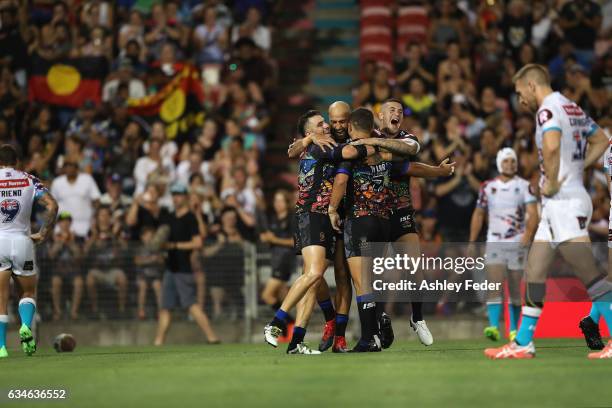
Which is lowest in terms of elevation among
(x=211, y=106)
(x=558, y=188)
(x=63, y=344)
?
(x=63, y=344)

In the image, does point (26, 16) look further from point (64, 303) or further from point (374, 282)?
point (374, 282)

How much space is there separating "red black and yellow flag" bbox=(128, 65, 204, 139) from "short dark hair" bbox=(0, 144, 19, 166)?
27.5ft

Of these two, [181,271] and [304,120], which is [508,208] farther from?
[181,271]

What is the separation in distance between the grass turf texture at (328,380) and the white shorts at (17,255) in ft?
6.52

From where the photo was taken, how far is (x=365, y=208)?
1299cm

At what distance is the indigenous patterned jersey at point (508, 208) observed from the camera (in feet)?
54.2

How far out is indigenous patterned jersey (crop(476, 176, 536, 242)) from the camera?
54.2 ft

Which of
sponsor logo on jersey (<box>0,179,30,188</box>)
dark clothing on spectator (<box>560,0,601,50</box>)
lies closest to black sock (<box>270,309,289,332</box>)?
sponsor logo on jersey (<box>0,179,30,188</box>)

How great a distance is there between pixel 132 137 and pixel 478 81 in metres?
6.37

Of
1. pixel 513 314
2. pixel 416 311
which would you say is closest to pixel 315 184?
pixel 416 311

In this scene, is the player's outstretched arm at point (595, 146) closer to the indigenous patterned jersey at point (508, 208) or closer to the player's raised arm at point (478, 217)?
the indigenous patterned jersey at point (508, 208)

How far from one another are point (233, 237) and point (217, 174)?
1.68m

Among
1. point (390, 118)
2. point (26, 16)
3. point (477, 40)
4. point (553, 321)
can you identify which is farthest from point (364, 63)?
point (390, 118)

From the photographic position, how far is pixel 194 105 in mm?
23156
